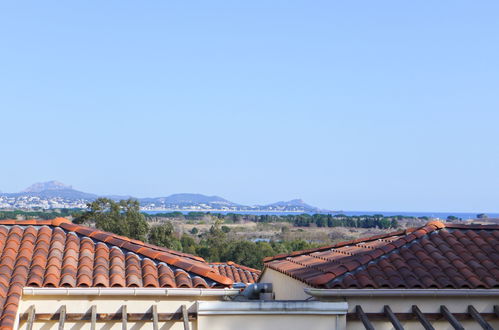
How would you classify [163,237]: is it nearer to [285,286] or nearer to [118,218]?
[118,218]

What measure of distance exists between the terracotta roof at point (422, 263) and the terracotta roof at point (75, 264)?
1974 millimetres

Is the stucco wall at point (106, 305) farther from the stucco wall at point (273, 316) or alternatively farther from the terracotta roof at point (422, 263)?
the terracotta roof at point (422, 263)

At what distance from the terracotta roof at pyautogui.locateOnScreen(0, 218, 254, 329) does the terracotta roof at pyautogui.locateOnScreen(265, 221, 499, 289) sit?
1.97m

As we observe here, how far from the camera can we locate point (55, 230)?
1093cm

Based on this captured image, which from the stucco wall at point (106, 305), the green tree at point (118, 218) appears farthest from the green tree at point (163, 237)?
the stucco wall at point (106, 305)

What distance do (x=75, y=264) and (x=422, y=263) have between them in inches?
226

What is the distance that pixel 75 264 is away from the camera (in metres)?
9.48

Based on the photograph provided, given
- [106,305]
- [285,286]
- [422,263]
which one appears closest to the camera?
[106,305]

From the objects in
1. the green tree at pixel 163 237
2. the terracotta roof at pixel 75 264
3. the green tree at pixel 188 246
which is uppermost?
the terracotta roof at pixel 75 264

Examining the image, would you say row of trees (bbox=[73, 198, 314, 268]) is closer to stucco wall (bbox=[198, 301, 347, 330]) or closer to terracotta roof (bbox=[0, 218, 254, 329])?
terracotta roof (bbox=[0, 218, 254, 329])

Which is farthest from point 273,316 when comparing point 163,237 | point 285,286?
point 163,237

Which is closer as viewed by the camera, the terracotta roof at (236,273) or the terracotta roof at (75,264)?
the terracotta roof at (75,264)

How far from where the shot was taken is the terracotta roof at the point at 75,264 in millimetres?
8771

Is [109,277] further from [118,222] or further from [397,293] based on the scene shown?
[118,222]
